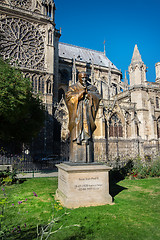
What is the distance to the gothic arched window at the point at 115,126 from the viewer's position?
898 inches

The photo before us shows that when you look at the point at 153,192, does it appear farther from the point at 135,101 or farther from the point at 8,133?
the point at 135,101

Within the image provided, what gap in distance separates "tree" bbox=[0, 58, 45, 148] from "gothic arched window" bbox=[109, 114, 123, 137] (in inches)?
408

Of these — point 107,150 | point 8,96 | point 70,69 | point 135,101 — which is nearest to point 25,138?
point 8,96

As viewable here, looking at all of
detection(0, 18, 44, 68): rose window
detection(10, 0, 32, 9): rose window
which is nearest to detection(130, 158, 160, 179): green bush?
detection(0, 18, 44, 68): rose window

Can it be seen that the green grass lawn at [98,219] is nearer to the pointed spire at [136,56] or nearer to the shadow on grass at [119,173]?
the shadow on grass at [119,173]

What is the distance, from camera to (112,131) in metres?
22.9

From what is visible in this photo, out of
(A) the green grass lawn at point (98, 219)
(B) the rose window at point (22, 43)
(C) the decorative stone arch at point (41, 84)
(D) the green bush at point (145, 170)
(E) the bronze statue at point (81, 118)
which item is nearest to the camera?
(A) the green grass lawn at point (98, 219)

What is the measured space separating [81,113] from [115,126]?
18.2 meters

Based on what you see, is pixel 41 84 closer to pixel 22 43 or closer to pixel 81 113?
pixel 22 43

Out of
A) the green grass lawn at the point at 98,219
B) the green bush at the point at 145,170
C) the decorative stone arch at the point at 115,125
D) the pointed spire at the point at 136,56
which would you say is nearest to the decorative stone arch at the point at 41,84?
the decorative stone arch at the point at 115,125

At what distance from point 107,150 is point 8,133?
10328 mm

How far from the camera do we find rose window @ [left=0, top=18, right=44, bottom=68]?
23.9m

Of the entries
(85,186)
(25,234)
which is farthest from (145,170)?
(25,234)

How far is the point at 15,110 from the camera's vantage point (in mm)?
11211
